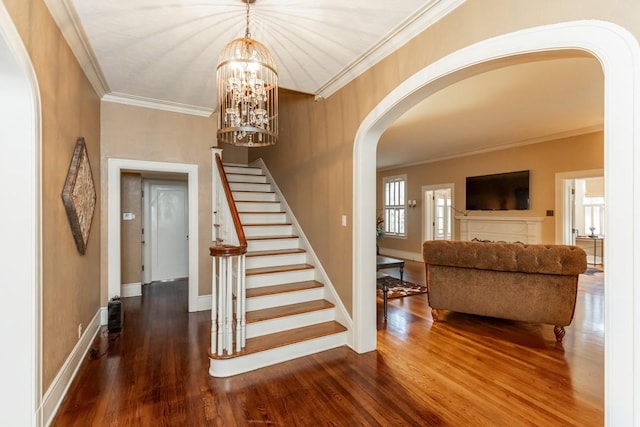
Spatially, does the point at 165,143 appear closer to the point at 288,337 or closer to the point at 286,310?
the point at 286,310

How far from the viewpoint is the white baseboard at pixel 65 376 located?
1965 millimetres

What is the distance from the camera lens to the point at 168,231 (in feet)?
19.4

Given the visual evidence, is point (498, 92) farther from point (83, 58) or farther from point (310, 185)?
point (83, 58)

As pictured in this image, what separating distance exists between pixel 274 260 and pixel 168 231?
10.4ft

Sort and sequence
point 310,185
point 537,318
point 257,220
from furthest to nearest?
point 257,220 → point 310,185 → point 537,318

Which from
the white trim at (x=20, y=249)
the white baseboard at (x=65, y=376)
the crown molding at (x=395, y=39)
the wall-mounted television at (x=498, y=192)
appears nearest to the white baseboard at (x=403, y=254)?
the wall-mounted television at (x=498, y=192)

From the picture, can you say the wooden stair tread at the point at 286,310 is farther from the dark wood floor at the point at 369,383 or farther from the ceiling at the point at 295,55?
the ceiling at the point at 295,55

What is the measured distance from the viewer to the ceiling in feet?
7.05

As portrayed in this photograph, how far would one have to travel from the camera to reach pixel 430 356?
2873 millimetres

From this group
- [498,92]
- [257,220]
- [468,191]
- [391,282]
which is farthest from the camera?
[468,191]

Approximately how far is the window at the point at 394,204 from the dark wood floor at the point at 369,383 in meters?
5.78

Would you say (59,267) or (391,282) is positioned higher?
(59,267)

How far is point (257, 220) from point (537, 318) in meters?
3.61

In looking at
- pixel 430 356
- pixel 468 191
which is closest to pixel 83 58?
pixel 430 356
